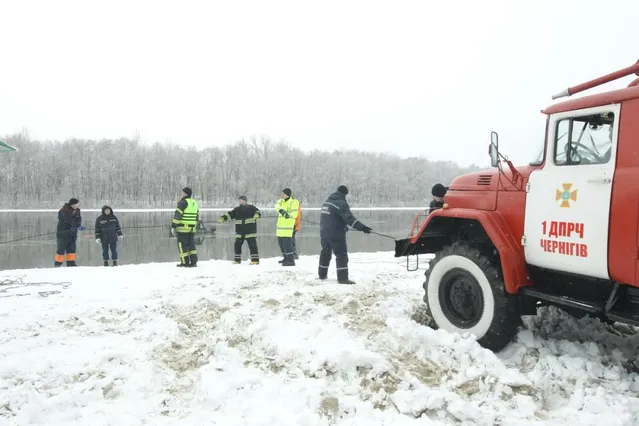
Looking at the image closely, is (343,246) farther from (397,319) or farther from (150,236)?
(150,236)

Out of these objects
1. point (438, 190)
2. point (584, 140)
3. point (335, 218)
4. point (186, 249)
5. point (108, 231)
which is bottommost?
point (186, 249)

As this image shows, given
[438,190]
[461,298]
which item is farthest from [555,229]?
[438,190]

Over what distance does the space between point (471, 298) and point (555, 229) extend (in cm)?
115

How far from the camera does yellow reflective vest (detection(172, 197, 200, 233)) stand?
10.0 m

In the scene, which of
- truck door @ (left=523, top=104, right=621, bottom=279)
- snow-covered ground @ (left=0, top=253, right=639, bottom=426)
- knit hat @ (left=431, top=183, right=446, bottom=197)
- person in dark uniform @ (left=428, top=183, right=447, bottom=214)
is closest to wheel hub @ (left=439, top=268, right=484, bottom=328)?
snow-covered ground @ (left=0, top=253, right=639, bottom=426)

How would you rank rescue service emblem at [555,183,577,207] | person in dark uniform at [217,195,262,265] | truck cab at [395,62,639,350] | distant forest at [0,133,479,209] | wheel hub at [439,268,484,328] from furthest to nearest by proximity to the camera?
1. distant forest at [0,133,479,209]
2. person in dark uniform at [217,195,262,265]
3. wheel hub at [439,268,484,328]
4. rescue service emblem at [555,183,577,207]
5. truck cab at [395,62,639,350]

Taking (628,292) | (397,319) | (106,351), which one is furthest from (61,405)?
(628,292)

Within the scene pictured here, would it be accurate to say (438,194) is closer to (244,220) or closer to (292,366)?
(244,220)

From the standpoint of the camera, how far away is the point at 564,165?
13.0ft

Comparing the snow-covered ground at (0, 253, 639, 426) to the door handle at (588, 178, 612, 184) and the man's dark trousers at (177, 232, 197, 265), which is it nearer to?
the door handle at (588, 178, 612, 184)

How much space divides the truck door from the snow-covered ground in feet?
3.12

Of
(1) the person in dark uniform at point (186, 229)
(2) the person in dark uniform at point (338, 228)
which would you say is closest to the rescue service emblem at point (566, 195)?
(2) the person in dark uniform at point (338, 228)

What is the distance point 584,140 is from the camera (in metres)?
3.88

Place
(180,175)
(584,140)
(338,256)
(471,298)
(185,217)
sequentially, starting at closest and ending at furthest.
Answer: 1. (584,140)
2. (471,298)
3. (338,256)
4. (185,217)
5. (180,175)
